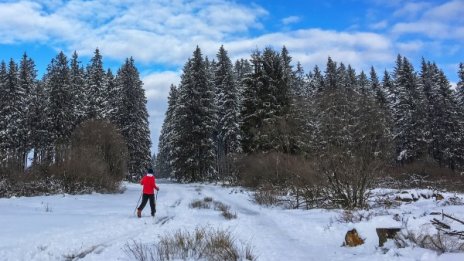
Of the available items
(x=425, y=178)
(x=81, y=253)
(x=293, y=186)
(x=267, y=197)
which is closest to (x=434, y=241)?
(x=81, y=253)

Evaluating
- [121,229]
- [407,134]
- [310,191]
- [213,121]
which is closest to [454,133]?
[407,134]

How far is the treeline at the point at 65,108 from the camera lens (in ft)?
165

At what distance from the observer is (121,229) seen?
11.1 m

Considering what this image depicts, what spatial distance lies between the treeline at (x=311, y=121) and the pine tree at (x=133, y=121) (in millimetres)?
3860

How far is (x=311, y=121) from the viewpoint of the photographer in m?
26.1

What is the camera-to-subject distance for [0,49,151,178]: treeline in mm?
50344

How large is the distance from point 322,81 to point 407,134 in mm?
20371

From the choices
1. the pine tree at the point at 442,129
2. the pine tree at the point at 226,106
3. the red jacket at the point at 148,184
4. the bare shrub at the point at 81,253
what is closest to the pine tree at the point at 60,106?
the pine tree at the point at 226,106

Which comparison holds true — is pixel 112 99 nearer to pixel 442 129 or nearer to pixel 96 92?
pixel 96 92

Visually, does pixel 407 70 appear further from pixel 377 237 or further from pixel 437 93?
pixel 377 237

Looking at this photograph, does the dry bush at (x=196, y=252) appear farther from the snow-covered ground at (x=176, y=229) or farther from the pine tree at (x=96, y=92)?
the pine tree at (x=96, y=92)

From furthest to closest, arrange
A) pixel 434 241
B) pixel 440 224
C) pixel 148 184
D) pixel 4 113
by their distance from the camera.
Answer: pixel 4 113, pixel 148 184, pixel 440 224, pixel 434 241

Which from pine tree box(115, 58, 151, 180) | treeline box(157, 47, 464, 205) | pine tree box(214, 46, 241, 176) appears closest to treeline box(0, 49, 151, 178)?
pine tree box(115, 58, 151, 180)

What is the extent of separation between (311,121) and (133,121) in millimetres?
32703
